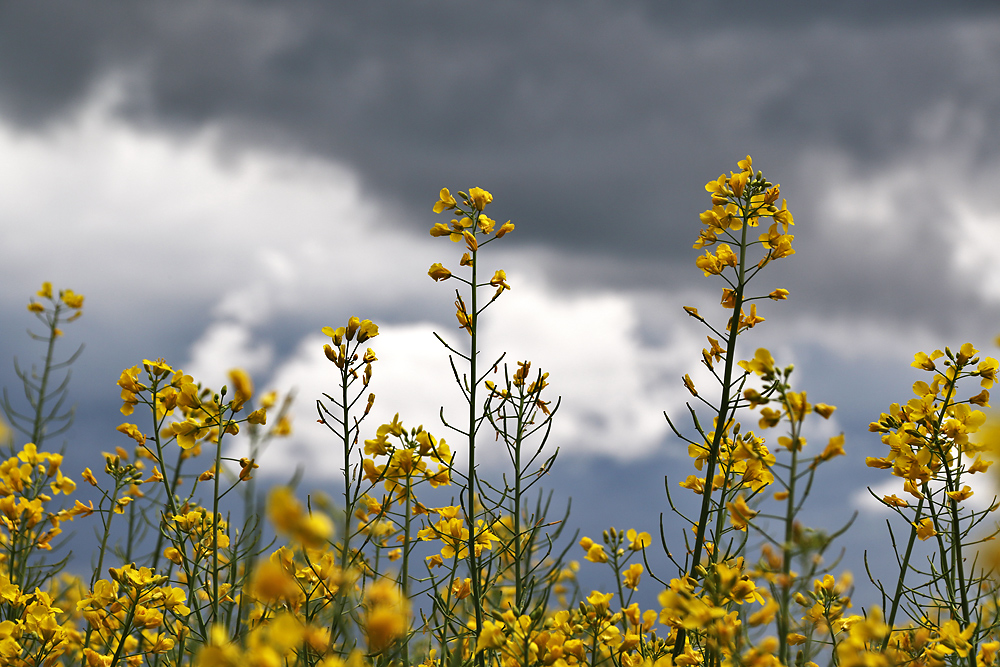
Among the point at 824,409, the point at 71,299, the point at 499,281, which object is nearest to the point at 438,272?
the point at 499,281

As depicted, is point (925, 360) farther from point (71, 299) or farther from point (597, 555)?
point (71, 299)

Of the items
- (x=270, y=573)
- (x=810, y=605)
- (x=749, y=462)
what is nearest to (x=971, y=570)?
(x=810, y=605)

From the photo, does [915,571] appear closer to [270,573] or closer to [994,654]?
[994,654]

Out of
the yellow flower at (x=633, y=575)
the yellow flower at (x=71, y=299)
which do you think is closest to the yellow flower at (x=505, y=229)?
the yellow flower at (x=633, y=575)

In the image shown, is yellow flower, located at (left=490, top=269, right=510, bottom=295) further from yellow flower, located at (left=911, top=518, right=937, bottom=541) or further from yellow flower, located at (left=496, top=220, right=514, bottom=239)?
yellow flower, located at (left=911, top=518, right=937, bottom=541)

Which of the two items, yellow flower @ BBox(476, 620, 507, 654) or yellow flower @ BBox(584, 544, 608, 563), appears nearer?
yellow flower @ BBox(476, 620, 507, 654)

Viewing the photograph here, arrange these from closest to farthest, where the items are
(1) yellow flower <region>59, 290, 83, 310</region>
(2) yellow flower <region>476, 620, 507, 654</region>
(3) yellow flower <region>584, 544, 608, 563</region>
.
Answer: (2) yellow flower <region>476, 620, 507, 654</region> → (3) yellow flower <region>584, 544, 608, 563</region> → (1) yellow flower <region>59, 290, 83, 310</region>

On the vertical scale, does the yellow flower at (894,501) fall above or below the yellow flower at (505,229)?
below

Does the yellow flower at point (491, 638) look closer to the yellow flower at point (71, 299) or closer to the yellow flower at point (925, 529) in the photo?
the yellow flower at point (925, 529)

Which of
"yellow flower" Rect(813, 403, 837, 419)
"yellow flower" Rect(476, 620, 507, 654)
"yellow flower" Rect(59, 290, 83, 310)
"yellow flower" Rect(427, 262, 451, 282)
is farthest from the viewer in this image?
"yellow flower" Rect(59, 290, 83, 310)

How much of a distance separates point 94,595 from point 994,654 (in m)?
3.48

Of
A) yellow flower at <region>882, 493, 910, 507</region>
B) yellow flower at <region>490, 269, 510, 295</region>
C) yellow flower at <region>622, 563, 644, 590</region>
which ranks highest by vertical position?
yellow flower at <region>490, 269, 510, 295</region>

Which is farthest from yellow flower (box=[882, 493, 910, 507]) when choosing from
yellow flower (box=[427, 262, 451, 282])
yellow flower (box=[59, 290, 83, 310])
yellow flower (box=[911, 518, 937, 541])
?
yellow flower (box=[59, 290, 83, 310])

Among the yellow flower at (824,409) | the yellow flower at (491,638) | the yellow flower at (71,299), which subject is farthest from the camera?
the yellow flower at (71,299)
